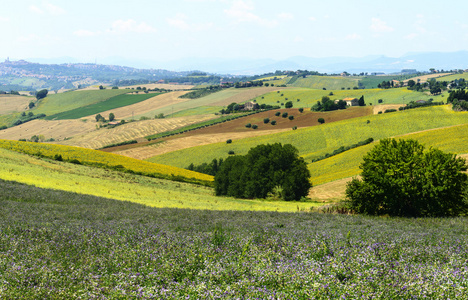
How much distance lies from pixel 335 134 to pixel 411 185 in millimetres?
87727

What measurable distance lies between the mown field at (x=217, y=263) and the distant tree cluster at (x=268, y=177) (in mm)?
38420

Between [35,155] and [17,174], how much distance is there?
26.1 metres

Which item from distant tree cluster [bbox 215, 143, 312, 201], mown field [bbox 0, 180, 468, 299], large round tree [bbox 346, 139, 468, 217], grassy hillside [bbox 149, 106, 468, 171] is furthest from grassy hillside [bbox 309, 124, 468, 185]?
mown field [bbox 0, 180, 468, 299]

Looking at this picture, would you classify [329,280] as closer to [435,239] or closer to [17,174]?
[435,239]

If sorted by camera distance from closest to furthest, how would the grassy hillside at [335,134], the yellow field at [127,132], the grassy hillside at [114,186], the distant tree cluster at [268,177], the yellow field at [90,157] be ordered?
the grassy hillside at [114,186], the distant tree cluster at [268,177], the yellow field at [90,157], the grassy hillside at [335,134], the yellow field at [127,132]

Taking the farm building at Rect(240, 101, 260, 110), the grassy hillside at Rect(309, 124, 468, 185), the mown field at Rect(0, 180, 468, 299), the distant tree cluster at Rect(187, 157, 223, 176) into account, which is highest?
the farm building at Rect(240, 101, 260, 110)

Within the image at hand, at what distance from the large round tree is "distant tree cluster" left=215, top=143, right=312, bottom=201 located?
73.3ft

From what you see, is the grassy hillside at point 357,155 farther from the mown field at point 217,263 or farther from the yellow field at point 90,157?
the mown field at point 217,263

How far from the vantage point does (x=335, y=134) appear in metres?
120

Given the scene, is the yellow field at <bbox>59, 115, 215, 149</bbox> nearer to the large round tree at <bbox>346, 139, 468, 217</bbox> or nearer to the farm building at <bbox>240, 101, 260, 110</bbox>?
the farm building at <bbox>240, 101, 260, 110</bbox>

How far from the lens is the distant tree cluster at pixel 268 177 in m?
58.9

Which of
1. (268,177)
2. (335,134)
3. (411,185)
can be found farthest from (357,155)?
(411,185)

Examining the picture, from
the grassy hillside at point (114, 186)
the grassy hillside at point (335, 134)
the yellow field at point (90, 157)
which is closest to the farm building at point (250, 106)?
the grassy hillside at point (335, 134)

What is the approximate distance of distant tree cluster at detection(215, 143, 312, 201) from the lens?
5891 centimetres
